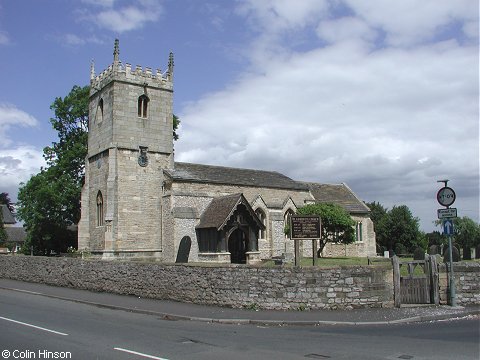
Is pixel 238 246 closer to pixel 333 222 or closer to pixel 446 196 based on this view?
pixel 333 222

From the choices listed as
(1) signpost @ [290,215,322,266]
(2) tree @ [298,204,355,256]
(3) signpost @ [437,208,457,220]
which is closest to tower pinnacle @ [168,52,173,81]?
(2) tree @ [298,204,355,256]

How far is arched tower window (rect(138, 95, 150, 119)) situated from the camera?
35156mm

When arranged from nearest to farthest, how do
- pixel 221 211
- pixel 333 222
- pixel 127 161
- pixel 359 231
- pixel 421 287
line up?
pixel 421 287
pixel 221 211
pixel 127 161
pixel 333 222
pixel 359 231

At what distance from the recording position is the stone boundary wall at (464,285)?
1570 cm

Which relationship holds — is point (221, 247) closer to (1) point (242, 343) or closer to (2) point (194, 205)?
(2) point (194, 205)

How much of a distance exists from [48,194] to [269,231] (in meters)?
19.0

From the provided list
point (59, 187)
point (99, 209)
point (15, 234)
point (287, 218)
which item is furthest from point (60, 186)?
point (15, 234)

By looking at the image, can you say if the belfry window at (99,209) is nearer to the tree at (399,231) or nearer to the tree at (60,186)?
the tree at (60,186)

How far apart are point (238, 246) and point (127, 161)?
1024 cm

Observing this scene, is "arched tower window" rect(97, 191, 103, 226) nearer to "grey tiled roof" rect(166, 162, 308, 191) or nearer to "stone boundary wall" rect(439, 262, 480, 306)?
"grey tiled roof" rect(166, 162, 308, 191)

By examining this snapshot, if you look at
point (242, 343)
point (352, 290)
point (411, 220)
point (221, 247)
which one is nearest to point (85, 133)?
point (221, 247)

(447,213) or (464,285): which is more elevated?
(447,213)

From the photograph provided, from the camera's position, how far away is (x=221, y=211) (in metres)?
32.4

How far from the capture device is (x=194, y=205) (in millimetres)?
33938
